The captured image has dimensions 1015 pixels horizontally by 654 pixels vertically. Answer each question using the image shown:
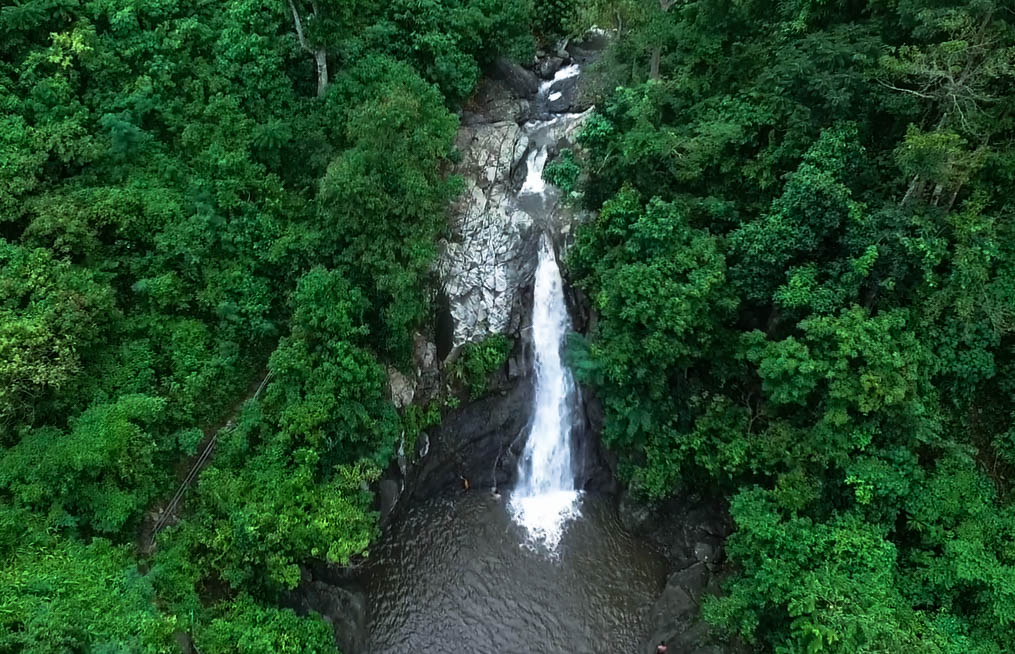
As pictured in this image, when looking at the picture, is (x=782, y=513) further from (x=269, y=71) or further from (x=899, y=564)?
(x=269, y=71)

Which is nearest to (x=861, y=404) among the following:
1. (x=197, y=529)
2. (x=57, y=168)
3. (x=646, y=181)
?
(x=646, y=181)

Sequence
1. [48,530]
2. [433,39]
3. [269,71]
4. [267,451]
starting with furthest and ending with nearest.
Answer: [433,39], [269,71], [267,451], [48,530]

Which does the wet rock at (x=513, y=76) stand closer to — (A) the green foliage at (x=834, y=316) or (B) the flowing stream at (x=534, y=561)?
(B) the flowing stream at (x=534, y=561)

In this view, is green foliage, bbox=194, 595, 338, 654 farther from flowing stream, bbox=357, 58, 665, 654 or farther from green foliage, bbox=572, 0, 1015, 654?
green foliage, bbox=572, 0, 1015, 654

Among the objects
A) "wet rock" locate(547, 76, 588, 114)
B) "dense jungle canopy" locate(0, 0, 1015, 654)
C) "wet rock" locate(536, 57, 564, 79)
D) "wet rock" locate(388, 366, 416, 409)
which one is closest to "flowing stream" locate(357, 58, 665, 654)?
"dense jungle canopy" locate(0, 0, 1015, 654)

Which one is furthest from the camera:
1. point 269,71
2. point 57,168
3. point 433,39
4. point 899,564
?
point 433,39

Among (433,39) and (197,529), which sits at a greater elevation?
(433,39)

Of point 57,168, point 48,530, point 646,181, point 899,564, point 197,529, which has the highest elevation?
point 57,168

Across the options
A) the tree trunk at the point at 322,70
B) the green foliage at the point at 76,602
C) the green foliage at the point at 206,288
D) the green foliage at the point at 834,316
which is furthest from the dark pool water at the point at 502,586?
the tree trunk at the point at 322,70
